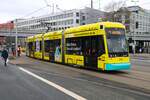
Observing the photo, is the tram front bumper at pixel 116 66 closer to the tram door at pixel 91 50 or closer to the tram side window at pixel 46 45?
the tram door at pixel 91 50

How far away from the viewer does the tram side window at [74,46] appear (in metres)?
23.9

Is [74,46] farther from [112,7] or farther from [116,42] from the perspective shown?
[112,7]

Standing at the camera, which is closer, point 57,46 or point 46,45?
point 57,46

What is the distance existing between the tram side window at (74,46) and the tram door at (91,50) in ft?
2.59

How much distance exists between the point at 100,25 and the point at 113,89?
811 cm

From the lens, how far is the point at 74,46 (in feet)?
81.9

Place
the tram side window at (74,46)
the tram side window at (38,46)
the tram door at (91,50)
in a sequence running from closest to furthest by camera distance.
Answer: the tram door at (91,50) < the tram side window at (74,46) < the tram side window at (38,46)

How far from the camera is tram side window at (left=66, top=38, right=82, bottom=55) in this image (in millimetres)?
23938

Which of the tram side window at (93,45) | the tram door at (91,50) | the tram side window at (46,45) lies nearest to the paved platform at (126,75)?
the tram door at (91,50)

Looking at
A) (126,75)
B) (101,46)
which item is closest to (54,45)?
(101,46)

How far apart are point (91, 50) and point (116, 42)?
1917mm

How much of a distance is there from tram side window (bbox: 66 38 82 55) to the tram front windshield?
3.62 meters

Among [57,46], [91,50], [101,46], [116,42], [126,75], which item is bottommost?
[126,75]

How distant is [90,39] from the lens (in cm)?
2205
